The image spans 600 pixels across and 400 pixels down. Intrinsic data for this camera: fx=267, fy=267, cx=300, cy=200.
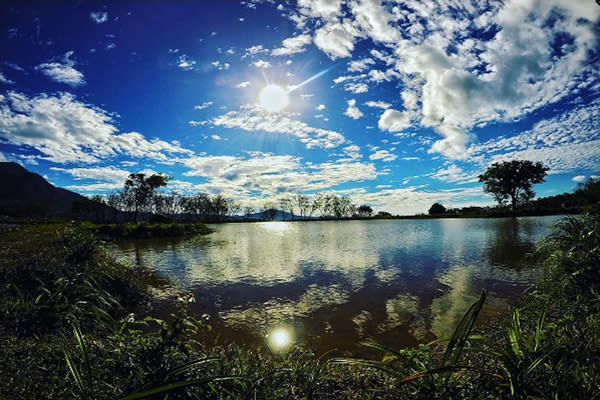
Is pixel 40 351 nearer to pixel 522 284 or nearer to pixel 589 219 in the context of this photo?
pixel 589 219

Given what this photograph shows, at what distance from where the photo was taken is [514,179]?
2650 inches

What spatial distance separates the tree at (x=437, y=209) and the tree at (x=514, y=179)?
27722mm

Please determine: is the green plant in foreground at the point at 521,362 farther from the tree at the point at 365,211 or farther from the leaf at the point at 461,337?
the tree at the point at 365,211

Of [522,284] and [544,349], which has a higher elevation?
[544,349]

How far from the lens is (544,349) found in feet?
8.46

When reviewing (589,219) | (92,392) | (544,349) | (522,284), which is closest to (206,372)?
(92,392)

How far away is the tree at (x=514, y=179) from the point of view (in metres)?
65.7

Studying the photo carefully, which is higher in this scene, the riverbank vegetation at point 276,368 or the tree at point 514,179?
the tree at point 514,179

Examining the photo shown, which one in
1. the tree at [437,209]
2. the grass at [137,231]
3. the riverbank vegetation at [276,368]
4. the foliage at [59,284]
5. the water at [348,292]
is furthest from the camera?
the tree at [437,209]

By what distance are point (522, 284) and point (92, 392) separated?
11.2m

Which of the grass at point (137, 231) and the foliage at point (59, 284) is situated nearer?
the foliage at point (59, 284)

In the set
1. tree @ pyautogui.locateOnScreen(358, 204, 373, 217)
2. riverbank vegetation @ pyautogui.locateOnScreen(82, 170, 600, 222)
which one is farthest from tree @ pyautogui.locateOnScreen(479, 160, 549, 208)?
tree @ pyautogui.locateOnScreen(358, 204, 373, 217)

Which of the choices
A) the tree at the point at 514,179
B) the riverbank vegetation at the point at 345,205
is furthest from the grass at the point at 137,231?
the tree at the point at 514,179

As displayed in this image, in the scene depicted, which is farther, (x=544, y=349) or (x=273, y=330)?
(x=273, y=330)
